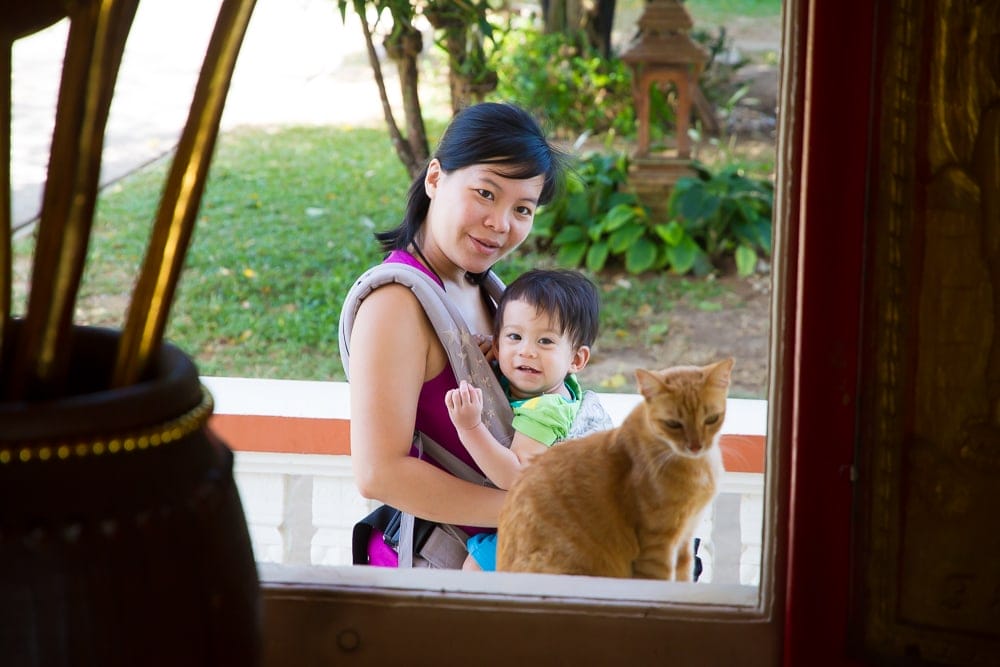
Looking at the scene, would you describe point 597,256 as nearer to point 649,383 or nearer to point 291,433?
point 291,433

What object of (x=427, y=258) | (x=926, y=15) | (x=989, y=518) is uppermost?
(x=926, y=15)

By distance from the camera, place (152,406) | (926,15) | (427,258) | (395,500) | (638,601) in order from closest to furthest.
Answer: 1. (152,406)
2. (926,15)
3. (638,601)
4. (395,500)
5. (427,258)

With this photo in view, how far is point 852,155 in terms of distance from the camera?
2.22 feet

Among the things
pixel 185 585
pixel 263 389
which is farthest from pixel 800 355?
pixel 263 389

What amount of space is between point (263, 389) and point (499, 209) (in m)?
1.00

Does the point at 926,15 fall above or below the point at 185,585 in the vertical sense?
above

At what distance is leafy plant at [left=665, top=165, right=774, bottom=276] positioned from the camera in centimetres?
450

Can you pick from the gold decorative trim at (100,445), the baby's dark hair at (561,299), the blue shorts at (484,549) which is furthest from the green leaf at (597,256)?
the gold decorative trim at (100,445)

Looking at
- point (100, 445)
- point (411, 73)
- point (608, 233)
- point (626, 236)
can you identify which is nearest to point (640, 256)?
point (626, 236)

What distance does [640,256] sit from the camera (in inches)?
176

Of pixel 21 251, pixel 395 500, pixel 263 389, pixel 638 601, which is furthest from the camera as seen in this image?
pixel 21 251

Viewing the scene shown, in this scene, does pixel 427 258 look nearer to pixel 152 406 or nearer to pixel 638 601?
pixel 638 601

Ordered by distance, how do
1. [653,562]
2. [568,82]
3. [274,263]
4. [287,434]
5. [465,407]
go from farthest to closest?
1. [568,82]
2. [274,263]
3. [287,434]
4. [465,407]
5. [653,562]

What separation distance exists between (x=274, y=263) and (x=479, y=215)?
297cm
